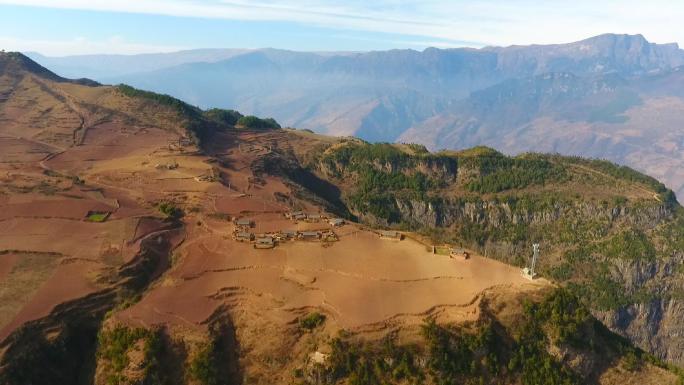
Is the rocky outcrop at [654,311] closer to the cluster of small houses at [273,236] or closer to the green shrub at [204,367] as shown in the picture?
the cluster of small houses at [273,236]

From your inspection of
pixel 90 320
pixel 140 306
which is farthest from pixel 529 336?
pixel 90 320

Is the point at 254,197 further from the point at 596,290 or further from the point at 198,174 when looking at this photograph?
the point at 596,290

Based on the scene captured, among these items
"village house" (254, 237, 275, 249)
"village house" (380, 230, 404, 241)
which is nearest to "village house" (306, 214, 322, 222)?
"village house" (254, 237, 275, 249)

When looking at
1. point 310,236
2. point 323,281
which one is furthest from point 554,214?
point 323,281

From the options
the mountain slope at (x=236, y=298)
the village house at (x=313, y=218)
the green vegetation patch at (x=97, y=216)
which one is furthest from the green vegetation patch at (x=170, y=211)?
the village house at (x=313, y=218)

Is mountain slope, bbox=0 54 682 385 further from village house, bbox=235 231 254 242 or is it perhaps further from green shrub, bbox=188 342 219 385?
village house, bbox=235 231 254 242

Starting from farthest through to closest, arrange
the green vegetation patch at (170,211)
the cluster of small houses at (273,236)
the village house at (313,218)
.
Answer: the green vegetation patch at (170,211), the village house at (313,218), the cluster of small houses at (273,236)
